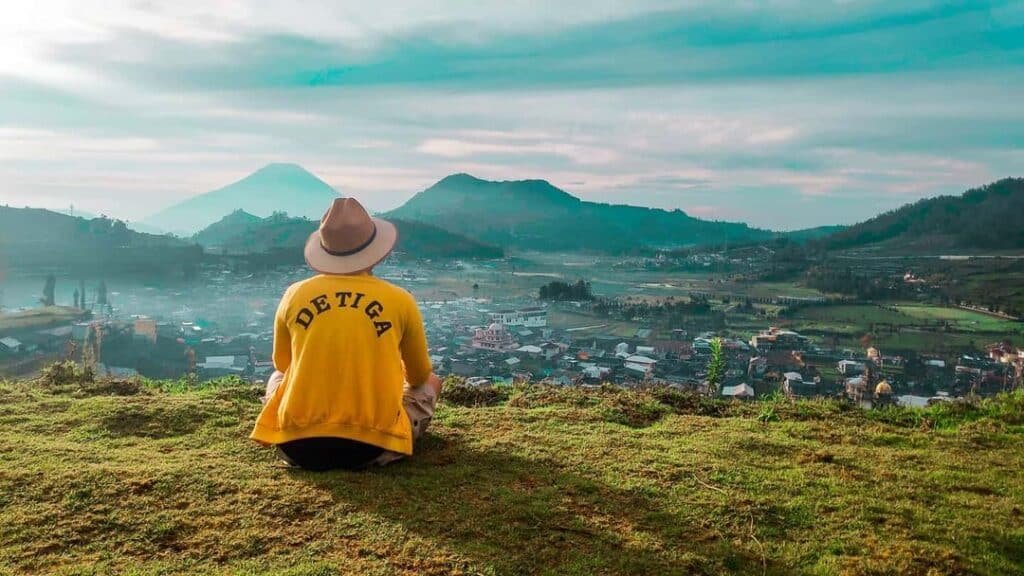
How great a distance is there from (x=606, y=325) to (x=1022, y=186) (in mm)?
27439

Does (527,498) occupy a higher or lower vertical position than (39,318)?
higher

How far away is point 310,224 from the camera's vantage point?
4309cm

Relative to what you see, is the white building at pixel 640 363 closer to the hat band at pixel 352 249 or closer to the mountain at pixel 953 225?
the hat band at pixel 352 249

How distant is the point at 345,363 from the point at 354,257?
0.69 metres

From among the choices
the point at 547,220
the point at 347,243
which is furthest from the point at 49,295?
the point at 547,220

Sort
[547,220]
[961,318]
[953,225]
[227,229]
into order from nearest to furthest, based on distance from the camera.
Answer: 1. [961,318]
2. [953,225]
3. [227,229]
4. [547,220]

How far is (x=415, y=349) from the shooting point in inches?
164

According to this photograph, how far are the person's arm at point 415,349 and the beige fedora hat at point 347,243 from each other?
389 millimetres

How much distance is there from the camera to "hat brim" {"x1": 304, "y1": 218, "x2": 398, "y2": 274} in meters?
4.12

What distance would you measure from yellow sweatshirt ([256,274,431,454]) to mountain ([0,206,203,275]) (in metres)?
30.2

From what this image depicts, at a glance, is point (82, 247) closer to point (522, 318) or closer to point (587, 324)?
point (522, 318)

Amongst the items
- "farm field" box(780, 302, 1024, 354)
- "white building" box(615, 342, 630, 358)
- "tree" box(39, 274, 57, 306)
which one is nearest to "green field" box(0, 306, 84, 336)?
"tree" box(39, 274, 57, 306)

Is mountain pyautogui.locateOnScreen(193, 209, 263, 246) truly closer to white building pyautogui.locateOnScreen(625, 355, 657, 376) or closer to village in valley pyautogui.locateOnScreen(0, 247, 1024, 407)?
village in valley pyautogui.locateOnScreen(0, 247, 1024, 407)

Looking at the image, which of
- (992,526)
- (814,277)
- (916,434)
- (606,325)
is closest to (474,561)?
(992,526)
